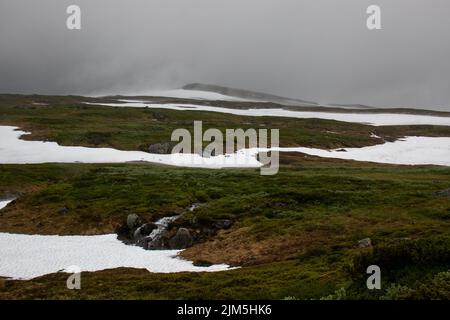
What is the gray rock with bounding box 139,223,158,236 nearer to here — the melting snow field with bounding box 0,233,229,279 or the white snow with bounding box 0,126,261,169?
the melting snow field with bounding box 0,233,229,279

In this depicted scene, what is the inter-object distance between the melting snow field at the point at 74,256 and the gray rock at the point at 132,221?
167cm

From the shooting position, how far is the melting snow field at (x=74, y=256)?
107 feet

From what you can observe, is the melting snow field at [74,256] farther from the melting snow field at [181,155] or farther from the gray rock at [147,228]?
the melting snow field at [181,155]

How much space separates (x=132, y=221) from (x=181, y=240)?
6422mm

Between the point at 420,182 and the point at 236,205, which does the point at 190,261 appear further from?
the point at 420,182

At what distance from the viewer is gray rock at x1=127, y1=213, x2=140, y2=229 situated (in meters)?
43.3

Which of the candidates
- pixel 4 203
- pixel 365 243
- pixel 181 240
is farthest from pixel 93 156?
pixel 365 243

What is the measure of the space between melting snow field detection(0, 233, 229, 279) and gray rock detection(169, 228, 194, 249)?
3.62ft

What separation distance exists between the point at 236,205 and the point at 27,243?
19762 mm

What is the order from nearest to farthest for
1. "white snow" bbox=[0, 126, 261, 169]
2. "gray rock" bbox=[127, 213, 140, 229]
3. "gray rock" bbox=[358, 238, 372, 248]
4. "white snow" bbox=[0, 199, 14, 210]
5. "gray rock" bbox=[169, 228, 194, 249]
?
"gray rock" bbox=[358, 238, 372, 248] → "gray rock" bbox=[169, 228, 194, 249] → "gray rock" bbox=[127, 213, 140, 229] → "white snow" bbox=[0, 199, 14, 210] → "white snow" bbox=[0, 126, 261, 169]

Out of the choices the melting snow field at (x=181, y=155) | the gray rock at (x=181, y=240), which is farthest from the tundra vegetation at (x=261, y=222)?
the melting snow field at (x=181, y=155)

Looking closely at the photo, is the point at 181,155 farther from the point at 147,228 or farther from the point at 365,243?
the point at 365,243

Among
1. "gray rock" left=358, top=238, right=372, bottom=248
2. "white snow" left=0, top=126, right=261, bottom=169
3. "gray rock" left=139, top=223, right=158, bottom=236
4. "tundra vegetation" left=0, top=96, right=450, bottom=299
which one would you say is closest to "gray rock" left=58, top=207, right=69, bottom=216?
"tundra vegetation" left=0, top=96, right=450, bottom=299

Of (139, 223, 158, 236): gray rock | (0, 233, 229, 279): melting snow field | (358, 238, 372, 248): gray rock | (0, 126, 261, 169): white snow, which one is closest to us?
(358, 238, 372, 248): gray rock
